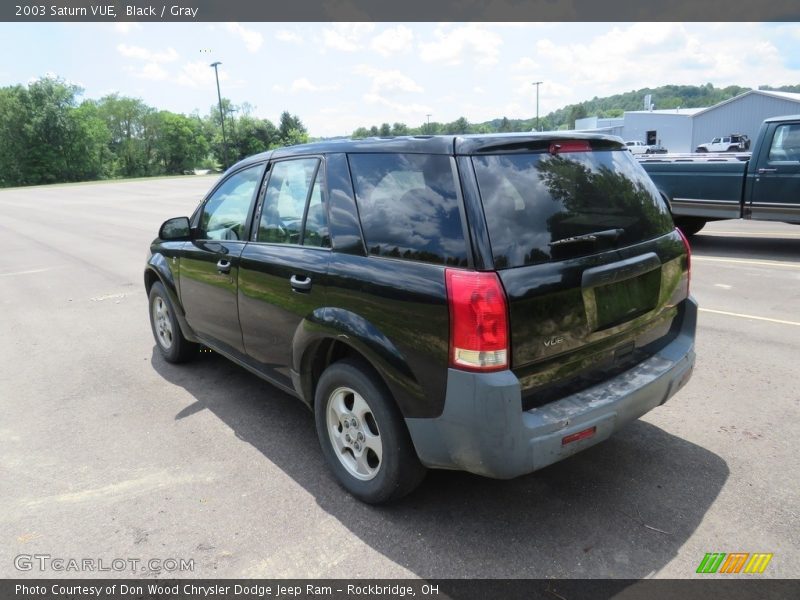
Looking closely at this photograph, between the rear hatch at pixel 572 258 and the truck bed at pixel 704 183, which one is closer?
the rear hatch at pixel 572 258

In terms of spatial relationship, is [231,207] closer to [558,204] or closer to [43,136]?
[558,204]

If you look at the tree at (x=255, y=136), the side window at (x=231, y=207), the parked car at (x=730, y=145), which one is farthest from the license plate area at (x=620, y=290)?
the tree at (x=255, y=136)

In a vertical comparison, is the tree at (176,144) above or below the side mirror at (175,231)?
above

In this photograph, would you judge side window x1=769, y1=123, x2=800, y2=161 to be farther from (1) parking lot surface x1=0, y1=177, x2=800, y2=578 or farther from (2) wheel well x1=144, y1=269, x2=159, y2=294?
(2) wheel well x1=144, y1=269, x2=159, y2=294

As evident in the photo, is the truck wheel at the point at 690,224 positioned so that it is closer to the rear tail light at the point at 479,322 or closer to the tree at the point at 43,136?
the rear tail light at the point at 479,322

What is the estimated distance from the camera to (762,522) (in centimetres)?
283

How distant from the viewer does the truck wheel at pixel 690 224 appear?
1155cm

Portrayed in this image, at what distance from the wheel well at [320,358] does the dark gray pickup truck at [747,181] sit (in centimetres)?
871

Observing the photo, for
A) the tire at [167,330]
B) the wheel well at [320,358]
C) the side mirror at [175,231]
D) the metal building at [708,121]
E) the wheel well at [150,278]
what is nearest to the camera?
the wheel well at [320,358]

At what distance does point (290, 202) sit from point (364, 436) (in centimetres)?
156

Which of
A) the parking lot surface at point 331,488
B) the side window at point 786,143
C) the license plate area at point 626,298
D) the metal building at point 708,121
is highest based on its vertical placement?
the metal building at point 708,121

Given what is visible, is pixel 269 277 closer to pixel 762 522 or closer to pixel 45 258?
pixel 762 522

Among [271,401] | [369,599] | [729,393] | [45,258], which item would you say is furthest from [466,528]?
[45,258]

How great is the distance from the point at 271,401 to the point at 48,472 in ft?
5.03
